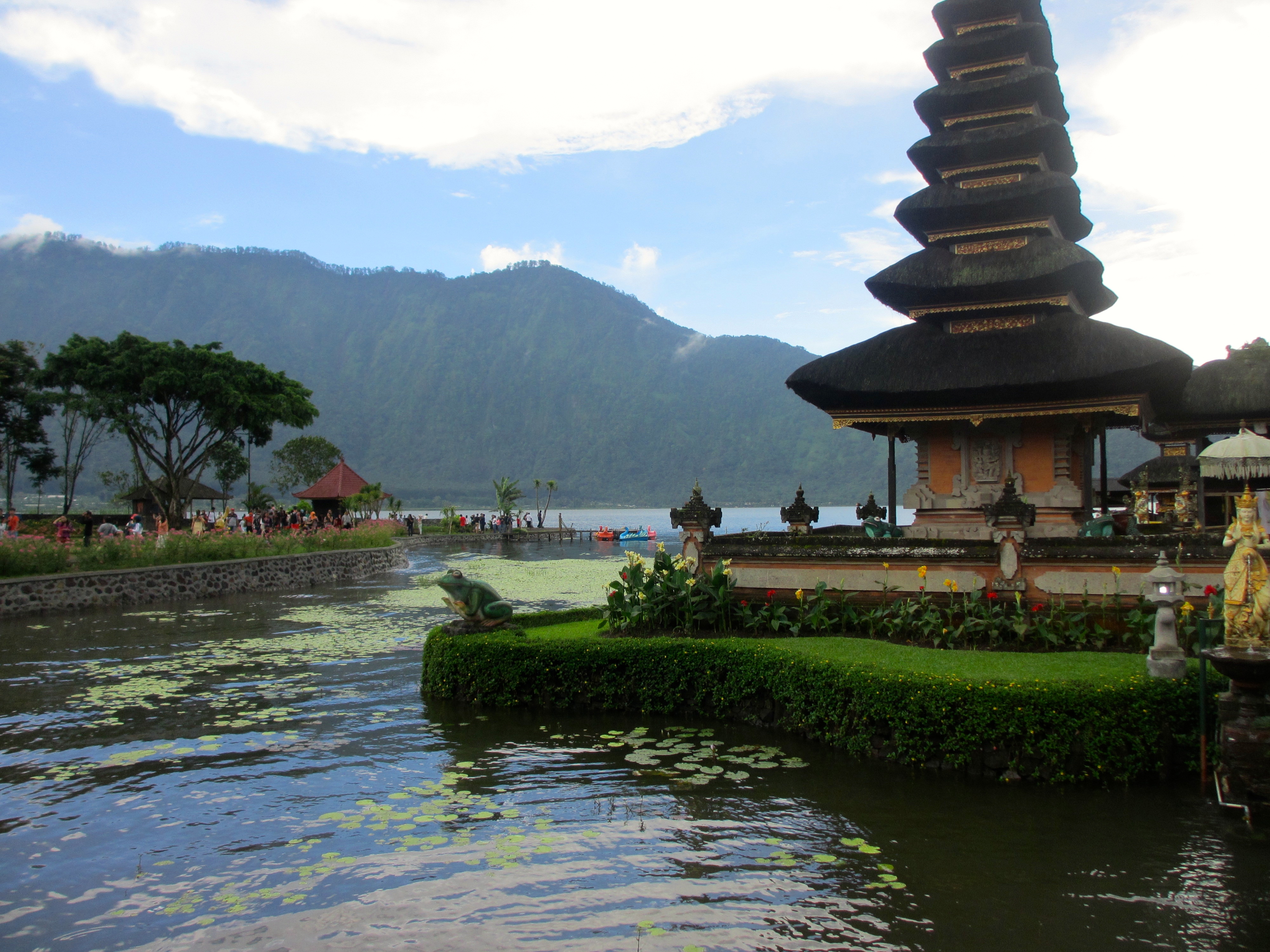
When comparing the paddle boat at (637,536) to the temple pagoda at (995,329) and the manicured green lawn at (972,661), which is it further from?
the manicured green lawn at (972,661)

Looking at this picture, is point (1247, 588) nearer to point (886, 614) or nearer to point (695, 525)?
point (886, 614)

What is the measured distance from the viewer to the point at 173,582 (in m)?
23.6

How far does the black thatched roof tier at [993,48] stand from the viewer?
19.8m

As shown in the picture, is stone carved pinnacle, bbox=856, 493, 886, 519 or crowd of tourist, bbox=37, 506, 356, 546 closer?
stone carved pinnacle, bbox=856, 493, 886, 519

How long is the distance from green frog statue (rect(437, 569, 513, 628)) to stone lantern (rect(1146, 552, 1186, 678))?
7.45 metres

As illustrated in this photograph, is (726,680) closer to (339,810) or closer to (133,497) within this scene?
(339,810)

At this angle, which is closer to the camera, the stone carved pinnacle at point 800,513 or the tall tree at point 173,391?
the stone carved pinnacle at point 800,513

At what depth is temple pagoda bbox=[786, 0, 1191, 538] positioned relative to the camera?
16391mm

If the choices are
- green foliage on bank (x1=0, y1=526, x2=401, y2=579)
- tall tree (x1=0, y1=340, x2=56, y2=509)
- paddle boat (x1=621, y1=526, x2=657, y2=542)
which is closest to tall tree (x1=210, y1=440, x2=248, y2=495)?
tall tree (x1=0, y1=340, x2=56, y2=509)

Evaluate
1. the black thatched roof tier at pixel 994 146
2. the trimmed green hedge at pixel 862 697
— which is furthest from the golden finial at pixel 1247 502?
the black thatched roof tier at pixel 994 146

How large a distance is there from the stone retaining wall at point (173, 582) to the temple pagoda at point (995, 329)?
1749 centimetres

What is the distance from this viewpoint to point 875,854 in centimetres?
605

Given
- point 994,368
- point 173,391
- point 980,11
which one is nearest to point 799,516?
point 994,368

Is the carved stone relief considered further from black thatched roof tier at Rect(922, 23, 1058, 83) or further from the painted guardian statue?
the painted guardian statue
